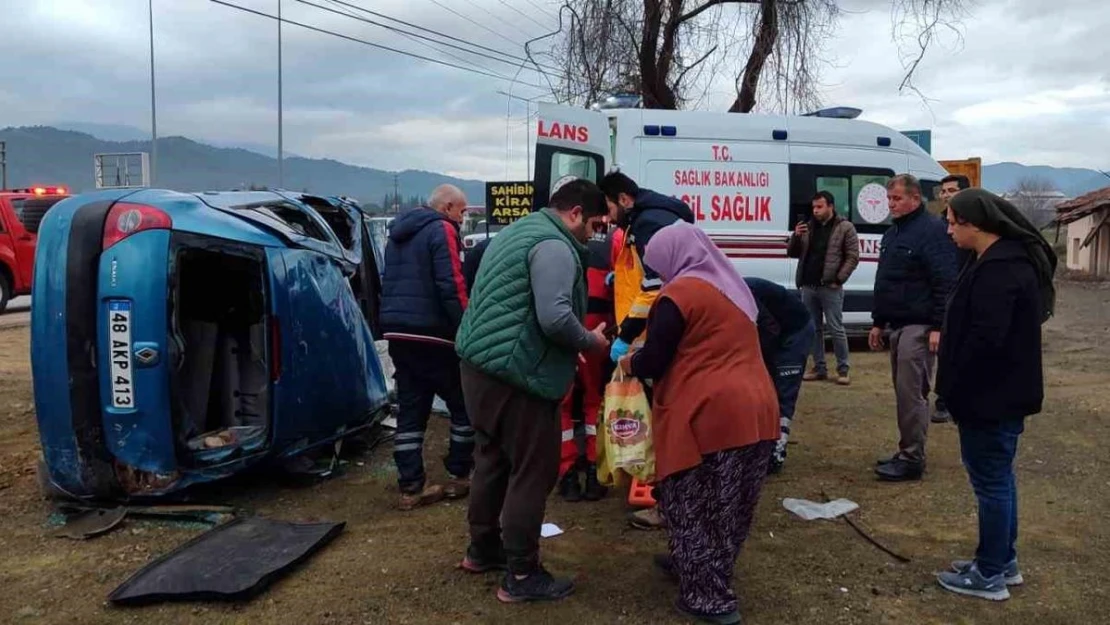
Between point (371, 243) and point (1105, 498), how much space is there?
17.8 feet

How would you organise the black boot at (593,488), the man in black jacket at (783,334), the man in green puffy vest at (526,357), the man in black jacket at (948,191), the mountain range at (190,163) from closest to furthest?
the man in green puffy vest at (526,357)
the man in black jacket at (783,334)
the black boot at (593,488)
the man in black jacket at (948,191)
the mountain range at (190,163)

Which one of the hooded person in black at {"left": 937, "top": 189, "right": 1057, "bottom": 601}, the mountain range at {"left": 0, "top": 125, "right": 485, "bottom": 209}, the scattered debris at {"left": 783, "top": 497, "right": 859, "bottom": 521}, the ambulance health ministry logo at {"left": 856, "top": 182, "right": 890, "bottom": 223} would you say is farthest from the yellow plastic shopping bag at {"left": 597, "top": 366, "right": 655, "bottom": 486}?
the mountain range at {"left": 0, "top": 125, "right": 485, "bottom": 209}

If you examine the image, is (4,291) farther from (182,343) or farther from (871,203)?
(871,203)

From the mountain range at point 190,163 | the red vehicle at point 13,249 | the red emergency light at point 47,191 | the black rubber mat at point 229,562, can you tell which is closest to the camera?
the black rubber mat at point 229,562

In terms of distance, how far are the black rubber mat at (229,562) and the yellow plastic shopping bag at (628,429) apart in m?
1.48

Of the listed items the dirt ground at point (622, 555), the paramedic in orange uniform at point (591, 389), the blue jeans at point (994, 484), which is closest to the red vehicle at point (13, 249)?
the dirt ground at point (622, 555)

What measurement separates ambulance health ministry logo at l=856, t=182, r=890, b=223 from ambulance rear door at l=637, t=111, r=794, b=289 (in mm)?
962

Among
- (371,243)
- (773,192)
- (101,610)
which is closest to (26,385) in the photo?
(371,243)

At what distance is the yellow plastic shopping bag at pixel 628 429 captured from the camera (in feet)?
11.4

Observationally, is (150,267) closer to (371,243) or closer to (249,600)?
(249,600)

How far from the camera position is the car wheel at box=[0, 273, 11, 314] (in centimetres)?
1433

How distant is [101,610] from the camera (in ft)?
11.4

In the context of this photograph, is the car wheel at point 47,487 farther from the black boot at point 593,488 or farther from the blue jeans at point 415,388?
the black boot at point 593,488

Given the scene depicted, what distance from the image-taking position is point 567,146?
317 inches
